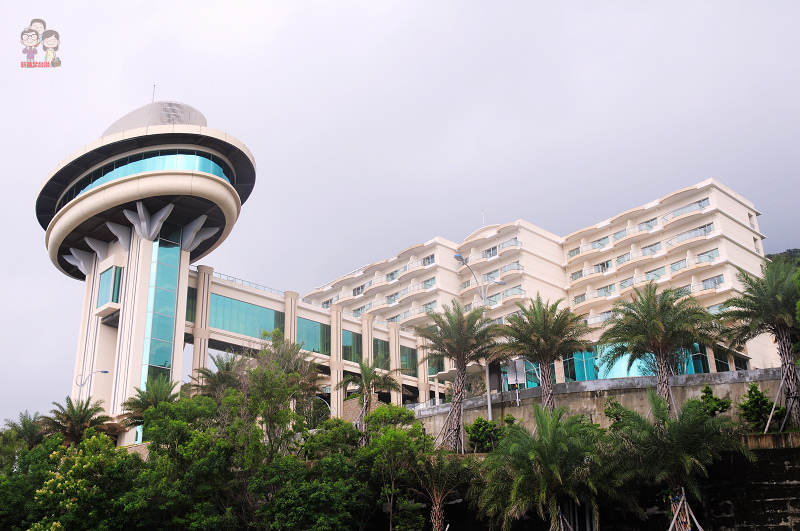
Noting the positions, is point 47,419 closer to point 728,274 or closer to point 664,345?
point 664,345

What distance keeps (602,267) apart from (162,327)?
48268 millimetres

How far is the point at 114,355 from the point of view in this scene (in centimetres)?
5778

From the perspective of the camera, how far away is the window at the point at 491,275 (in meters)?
82.8

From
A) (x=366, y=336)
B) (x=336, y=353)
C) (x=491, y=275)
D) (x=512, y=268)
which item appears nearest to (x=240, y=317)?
(x=336, y=353)

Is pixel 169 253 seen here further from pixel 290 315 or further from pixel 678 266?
pixel 678 266

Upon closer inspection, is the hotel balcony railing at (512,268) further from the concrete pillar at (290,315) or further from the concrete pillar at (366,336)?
the concrete pillar at (290,315)

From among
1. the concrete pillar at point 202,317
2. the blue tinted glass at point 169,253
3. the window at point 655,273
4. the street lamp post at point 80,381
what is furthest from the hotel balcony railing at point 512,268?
the street lamp post at point 80,381

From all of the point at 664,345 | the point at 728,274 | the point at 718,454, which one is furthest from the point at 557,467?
the point at 728,274

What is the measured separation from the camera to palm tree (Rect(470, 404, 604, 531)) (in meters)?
26.6

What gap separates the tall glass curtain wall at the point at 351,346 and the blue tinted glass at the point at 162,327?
19.4 meters

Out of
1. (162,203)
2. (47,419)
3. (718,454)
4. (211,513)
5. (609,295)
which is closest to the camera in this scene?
(718,454)

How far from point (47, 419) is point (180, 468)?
18321 millimetres

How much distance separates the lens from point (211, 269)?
6103cm

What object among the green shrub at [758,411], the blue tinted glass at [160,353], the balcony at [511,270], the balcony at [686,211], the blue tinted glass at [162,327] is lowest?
the green shrub at [758,411]
